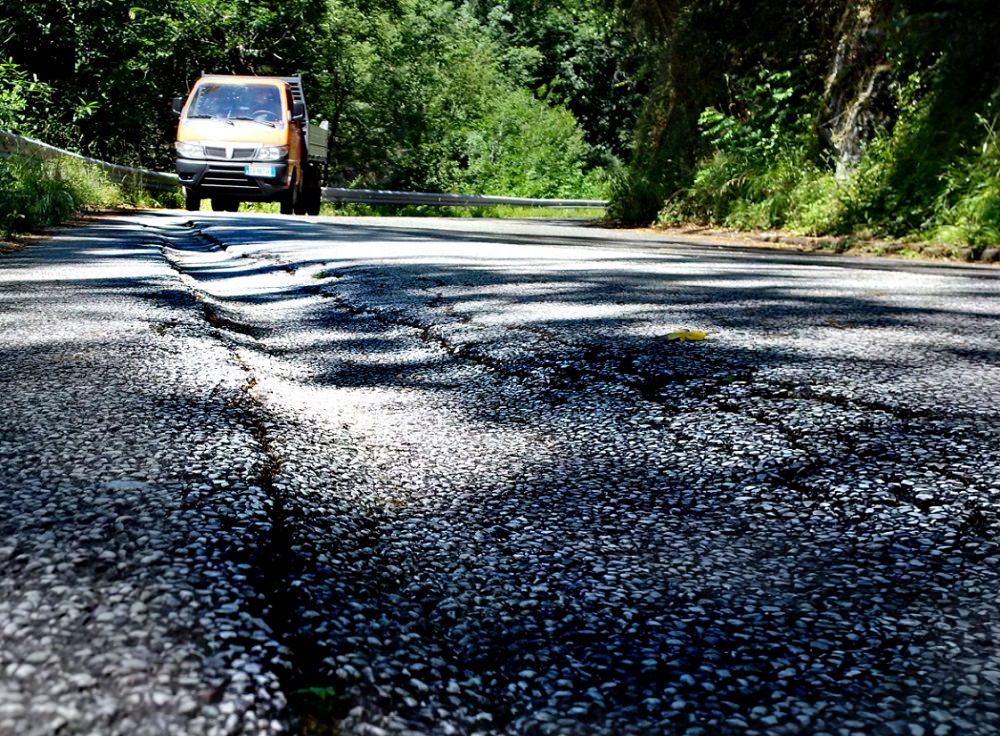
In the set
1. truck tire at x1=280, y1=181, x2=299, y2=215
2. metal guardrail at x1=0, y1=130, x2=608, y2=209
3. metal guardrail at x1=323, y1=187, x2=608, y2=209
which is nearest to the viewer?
metal guardrail at x1=0, y1=130, x2=608, y2=209

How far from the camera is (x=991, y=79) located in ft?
34.0

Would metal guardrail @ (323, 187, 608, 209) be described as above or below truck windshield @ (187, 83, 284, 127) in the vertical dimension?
below

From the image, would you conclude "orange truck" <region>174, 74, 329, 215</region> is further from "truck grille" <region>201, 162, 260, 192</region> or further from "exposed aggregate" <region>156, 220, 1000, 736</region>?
"exposed aggregate" <region>156, 220, 1000, 736</region>

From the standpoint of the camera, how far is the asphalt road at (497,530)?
3.49ft

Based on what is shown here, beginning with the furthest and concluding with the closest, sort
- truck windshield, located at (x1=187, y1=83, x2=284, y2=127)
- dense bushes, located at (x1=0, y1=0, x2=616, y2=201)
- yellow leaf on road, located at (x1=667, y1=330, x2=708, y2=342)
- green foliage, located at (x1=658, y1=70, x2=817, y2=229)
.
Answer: dense bushes, located at (x1=0, y1=0, x2=616, y2=201), truck windshield, located at (x1=187, y1=83, x2=284, y2=127), green foliage, located at (x1=658, y1=70, x2=817, y2=229), yellow leaf on road, located at (x1=667, y1=330, x2=708, y2=342)

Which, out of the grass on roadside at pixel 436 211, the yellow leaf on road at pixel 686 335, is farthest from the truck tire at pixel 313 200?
the yellow leaf on road at pixel 686 335

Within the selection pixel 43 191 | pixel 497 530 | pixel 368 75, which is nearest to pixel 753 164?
pixel 43 191

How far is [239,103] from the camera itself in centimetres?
1670

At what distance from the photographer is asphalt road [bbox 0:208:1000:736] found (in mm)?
1063

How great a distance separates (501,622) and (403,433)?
1048 millimetres

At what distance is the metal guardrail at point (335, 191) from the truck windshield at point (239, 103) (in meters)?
1.92

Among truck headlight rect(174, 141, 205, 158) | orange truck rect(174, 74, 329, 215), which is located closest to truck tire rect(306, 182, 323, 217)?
orange truck rect(174, 74, 329, 215)

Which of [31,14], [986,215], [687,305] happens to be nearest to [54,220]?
[687,305]

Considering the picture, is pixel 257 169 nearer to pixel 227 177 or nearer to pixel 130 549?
pixel 227 177
